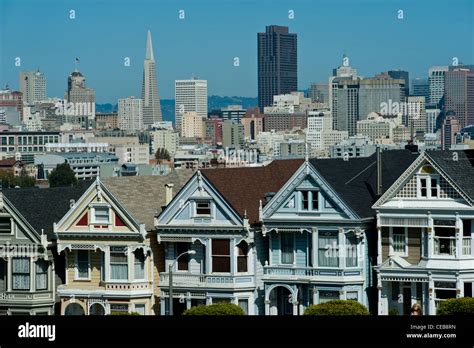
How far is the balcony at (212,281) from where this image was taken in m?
11.6

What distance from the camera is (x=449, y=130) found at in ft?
35.1

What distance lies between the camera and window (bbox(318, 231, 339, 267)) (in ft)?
36.2

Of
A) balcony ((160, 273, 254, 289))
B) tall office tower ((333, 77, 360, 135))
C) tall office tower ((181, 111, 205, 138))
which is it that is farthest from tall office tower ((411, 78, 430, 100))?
tall office tower ((181, 111, 205, 138))

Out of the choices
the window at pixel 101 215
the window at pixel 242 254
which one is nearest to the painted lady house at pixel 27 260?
the window at pixel 101 215

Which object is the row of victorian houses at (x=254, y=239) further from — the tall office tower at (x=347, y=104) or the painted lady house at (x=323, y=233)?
the tall office tower at (x=347, y=104)

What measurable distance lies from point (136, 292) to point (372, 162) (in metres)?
2.75

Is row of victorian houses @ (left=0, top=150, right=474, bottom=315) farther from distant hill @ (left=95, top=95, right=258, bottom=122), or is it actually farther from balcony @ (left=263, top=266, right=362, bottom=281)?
distant hill @ (left=95, top=95, right=258, bottom=122)

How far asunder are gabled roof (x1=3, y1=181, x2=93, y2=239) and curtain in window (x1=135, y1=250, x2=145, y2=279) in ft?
3.03

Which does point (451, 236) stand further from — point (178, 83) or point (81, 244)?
point (81, 244)

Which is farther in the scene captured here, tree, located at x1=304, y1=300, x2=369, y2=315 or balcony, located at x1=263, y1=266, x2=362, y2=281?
balcony, located at x1=263, y1=266, x2=362, y2=281

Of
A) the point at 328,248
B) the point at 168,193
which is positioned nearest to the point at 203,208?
the point at 168,193

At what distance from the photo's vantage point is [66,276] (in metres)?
12.1

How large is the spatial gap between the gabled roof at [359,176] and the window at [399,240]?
0.28m

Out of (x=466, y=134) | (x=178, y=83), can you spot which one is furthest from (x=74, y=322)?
(x=466, y=134)
